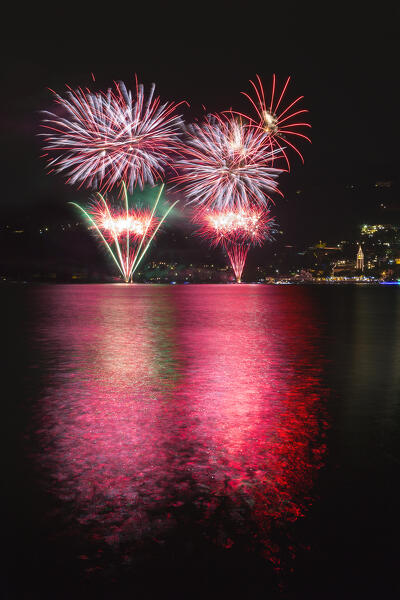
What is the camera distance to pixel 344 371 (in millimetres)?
10391

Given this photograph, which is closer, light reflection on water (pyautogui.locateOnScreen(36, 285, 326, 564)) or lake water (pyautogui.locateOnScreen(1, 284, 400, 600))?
lake water (pyautogui.locateOnScreen(1, 284, 400, 600))

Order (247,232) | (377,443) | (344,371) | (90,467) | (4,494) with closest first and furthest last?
(4,494) → (90,467) → (377,443) → (344,371) → (247,232)

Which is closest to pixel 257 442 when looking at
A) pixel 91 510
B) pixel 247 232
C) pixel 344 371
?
pixel 91 510

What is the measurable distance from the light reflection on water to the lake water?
2cm

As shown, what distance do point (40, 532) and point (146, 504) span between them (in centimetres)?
70

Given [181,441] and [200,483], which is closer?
[200,483]

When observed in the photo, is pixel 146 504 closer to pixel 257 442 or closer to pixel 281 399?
pixel 257 442

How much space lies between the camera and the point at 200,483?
171 inches

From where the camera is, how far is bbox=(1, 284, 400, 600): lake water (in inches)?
120

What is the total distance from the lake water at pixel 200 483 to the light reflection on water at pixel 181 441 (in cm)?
2

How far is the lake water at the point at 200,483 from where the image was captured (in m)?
3.05

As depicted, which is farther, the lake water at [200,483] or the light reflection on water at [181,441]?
the light reflection on water at [181,441]

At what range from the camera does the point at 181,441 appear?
5578mm

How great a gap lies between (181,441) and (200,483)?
124cm
